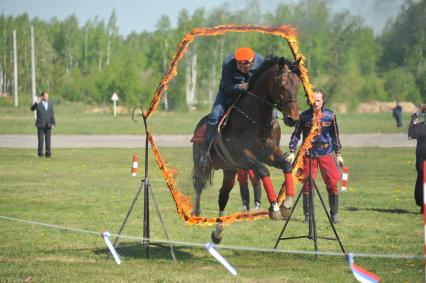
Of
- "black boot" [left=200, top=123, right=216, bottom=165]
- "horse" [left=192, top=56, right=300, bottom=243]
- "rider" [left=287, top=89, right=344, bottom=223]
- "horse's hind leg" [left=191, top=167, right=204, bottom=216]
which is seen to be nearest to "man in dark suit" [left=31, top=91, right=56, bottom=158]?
"rider" [left=287, top=89, right=344, bottom=223]

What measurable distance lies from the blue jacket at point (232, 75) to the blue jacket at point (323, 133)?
1.29m

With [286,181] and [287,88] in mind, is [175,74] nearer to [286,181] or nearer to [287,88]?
[287,88]

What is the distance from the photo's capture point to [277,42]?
1541 centimetres

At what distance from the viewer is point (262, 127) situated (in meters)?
12.9

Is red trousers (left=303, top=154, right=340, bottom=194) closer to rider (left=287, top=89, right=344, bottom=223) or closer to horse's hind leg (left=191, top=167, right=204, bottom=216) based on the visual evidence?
rider (left=287, top=89, right=344, bottom=223)

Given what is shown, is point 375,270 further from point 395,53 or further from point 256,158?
point 395,53

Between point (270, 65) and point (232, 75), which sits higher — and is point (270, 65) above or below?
above

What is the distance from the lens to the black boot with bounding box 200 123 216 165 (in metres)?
13.4

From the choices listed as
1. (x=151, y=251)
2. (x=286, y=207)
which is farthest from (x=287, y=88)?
(x=151, y=251)

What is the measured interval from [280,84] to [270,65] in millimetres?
491

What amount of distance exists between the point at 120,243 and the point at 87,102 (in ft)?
335

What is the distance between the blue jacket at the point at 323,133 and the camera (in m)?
14.7

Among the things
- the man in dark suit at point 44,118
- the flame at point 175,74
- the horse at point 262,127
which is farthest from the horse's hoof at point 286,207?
the man in dark suit at point 44,118

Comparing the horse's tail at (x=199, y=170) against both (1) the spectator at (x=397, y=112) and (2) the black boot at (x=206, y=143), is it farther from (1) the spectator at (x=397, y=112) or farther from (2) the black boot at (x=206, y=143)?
(1) the spectator at (x=397, y=112)
